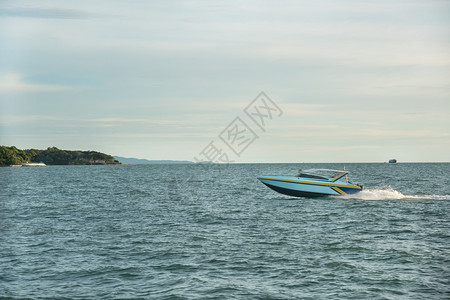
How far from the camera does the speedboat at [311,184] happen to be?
38844mm

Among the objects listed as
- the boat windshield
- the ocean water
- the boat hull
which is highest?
the boat windshield

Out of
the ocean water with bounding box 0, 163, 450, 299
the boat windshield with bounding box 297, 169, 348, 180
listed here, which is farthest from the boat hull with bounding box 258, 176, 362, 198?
the ocean water with bounding box 0, 163, 450, 299

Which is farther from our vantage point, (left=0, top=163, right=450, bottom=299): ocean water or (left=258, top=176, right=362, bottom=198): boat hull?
(left=258, top=176, right=362, bottom=198): boat hull

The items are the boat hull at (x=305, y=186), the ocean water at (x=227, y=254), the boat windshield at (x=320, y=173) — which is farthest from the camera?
the boat windshield at (x=320, y=173)

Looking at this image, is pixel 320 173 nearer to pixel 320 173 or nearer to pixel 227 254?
pixel 320 173

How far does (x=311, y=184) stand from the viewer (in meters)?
38.9

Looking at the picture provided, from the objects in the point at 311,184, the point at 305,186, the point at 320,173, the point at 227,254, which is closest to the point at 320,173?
the point at 320,173

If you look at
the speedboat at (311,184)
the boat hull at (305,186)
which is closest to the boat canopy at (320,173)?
the speedboat at (311,184)

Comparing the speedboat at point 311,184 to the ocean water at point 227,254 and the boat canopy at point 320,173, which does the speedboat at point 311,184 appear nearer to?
the boat canopy at point 320,173

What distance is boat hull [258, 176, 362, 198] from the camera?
127 ft

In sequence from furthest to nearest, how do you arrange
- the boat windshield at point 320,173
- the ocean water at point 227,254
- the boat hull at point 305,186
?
the boat windshield at point 320,173 < the boat hull at point 305,186 < the ocean water at point 227,254

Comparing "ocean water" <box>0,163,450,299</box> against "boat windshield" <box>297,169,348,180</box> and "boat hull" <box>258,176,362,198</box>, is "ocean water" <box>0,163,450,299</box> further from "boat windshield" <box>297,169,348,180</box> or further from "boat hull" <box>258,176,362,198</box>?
"boat windshield" <box>297,169,348,180</box>

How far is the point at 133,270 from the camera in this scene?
53.2ft

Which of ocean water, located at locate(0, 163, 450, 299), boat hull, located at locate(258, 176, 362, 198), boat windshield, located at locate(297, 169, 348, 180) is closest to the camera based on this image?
ocean water, located at locate(0, 163, 450, 299)
